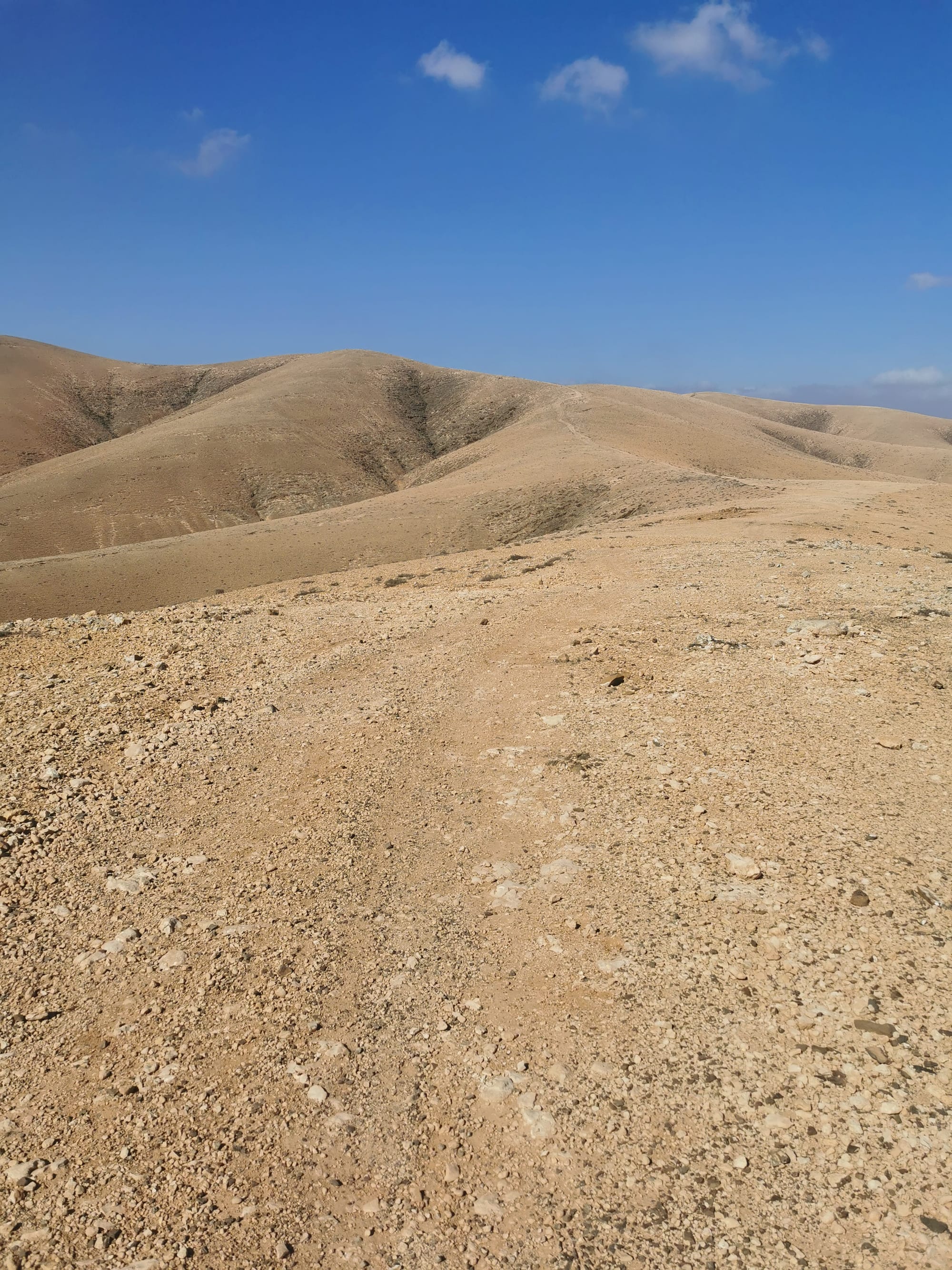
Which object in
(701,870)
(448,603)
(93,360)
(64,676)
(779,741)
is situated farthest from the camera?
(93,360)

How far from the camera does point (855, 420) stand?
381 feet

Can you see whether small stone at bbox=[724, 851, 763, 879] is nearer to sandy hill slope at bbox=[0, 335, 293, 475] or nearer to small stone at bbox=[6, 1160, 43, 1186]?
small stone at bbox=[6, 1160, 43, 1186]

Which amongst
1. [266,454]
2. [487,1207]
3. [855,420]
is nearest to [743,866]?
[487,1207]

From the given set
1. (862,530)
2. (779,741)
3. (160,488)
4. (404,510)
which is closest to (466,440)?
(160,488)

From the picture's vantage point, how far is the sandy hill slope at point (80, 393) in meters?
80.1

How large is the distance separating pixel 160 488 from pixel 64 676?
4379 centimetres

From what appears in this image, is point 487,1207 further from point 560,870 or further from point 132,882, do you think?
point 132,882

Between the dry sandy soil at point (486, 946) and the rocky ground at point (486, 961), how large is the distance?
0.06 ft

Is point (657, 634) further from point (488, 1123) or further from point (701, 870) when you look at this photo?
point (488, 1123)

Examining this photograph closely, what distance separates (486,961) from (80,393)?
104 m

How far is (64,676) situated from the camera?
8328 mm

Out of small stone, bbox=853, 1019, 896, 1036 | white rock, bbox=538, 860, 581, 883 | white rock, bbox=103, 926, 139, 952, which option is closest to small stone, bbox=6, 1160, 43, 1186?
white rock, bbox=103, 926, 139, 952

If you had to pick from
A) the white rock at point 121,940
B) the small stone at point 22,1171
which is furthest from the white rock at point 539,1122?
the white rock at point 121,940

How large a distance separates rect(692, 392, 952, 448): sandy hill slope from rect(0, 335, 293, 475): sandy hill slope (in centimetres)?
6801
